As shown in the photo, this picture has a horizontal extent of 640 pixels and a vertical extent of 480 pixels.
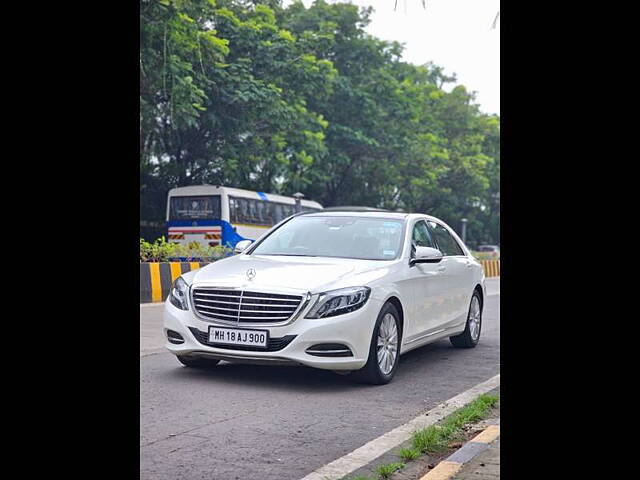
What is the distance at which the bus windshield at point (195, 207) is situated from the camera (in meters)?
25.5

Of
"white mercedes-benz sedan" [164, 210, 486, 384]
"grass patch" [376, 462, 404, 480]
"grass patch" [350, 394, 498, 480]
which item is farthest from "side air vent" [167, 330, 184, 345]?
"grass patch" [376, 462, 404, 480]

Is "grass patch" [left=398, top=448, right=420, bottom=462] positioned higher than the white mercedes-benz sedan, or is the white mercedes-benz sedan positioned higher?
the white mercedes-benz sedan

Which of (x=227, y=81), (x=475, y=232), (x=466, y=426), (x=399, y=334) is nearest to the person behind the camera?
(x=466, y=426)

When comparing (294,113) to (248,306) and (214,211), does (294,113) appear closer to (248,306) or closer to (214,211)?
(214,211)

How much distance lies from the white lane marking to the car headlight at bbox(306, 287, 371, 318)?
915 mm

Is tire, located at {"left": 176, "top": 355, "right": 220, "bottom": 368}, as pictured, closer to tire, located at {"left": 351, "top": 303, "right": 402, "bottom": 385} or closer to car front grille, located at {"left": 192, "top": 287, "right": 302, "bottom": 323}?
car front grille, located at {"left": 192, "top": 287, "right": 302, "bottom": 323}

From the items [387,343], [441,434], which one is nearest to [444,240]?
[387,343]

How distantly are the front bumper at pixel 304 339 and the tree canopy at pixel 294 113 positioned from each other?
231 inches

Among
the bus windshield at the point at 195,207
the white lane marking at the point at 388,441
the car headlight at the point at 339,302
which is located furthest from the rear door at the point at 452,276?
the bus windshield at the point at 195,207

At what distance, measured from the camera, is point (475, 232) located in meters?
11.4

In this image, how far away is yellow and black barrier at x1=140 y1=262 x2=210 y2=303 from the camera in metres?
7.18
